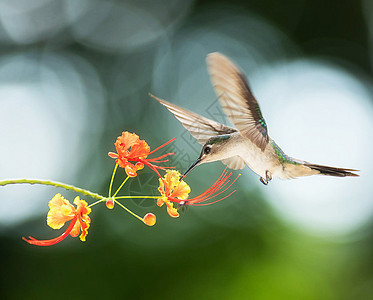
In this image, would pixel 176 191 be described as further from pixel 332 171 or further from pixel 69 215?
pixel 332 171

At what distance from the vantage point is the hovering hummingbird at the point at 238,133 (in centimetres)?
94

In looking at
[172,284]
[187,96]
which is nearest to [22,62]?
[187,96]

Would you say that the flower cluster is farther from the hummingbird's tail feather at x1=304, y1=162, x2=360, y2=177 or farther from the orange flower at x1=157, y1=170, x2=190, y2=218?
the hummingbird's tail feather at x1=304, y1=162, x2=360, y2=177

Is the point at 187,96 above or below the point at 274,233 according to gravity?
above

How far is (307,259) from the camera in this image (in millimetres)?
4965

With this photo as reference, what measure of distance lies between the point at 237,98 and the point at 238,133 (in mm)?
306

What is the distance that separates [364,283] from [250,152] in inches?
176

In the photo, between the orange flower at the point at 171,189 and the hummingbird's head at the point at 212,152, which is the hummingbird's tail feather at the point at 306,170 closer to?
the hummingbird's head at the point at 212,152

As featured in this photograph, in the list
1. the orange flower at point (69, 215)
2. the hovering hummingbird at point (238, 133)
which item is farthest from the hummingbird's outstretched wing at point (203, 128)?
the orange flower at point (69, 215)

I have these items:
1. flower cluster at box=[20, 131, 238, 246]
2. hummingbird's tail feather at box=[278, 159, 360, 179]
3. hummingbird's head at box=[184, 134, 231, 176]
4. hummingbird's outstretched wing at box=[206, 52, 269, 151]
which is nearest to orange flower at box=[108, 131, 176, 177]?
flower cluster at box=[20, 131, 238, 246]

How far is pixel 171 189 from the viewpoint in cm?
124

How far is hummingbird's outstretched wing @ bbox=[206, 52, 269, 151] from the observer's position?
2.98ft

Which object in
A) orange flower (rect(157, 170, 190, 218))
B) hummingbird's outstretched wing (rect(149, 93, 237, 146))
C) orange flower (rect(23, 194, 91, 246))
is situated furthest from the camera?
hummingbird's outstretched wing (rect(149, 93, 237, 146))

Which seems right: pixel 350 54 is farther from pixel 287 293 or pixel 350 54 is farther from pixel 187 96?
pixel 287 293
